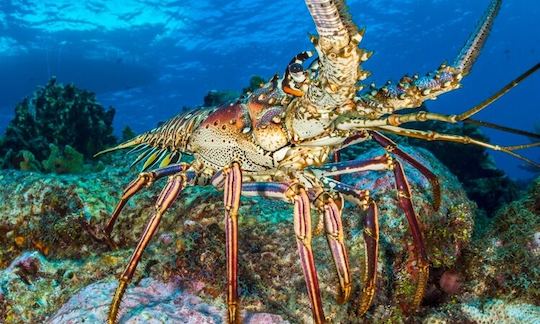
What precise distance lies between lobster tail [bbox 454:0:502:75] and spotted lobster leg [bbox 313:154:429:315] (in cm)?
92

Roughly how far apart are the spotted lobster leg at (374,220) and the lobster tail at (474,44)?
3.03ft

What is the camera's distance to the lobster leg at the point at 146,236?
2430 mm

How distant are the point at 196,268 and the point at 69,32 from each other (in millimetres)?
→ 31098

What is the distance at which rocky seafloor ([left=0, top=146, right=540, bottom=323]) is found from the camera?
2.72 meters

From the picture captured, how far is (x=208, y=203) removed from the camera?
138 inches

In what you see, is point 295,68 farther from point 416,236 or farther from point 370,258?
point 416,236

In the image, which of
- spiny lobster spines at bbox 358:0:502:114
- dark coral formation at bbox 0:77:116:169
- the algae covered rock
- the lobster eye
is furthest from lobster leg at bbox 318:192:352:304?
dark coral formation at bbox 0:77:116:169

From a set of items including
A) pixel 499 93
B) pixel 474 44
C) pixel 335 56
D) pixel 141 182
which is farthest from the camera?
pixel 141 182

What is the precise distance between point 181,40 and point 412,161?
31.9 metres

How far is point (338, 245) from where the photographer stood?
265 cm

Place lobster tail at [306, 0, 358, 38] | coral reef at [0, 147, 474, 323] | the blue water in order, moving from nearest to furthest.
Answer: lobster tail at [306, 0, 358, 38] < coral reef at [0, 147, 474, 323] < the blue water

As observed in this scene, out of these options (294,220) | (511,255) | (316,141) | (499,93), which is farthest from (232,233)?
(511,255)

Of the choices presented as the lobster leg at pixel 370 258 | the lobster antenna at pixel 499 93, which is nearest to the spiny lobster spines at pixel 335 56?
the lobster antenna at pixel 499 93

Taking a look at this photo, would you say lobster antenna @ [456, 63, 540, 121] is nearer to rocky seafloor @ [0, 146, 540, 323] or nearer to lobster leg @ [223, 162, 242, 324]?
lobster leg @ [223, 162, 242, 324]
